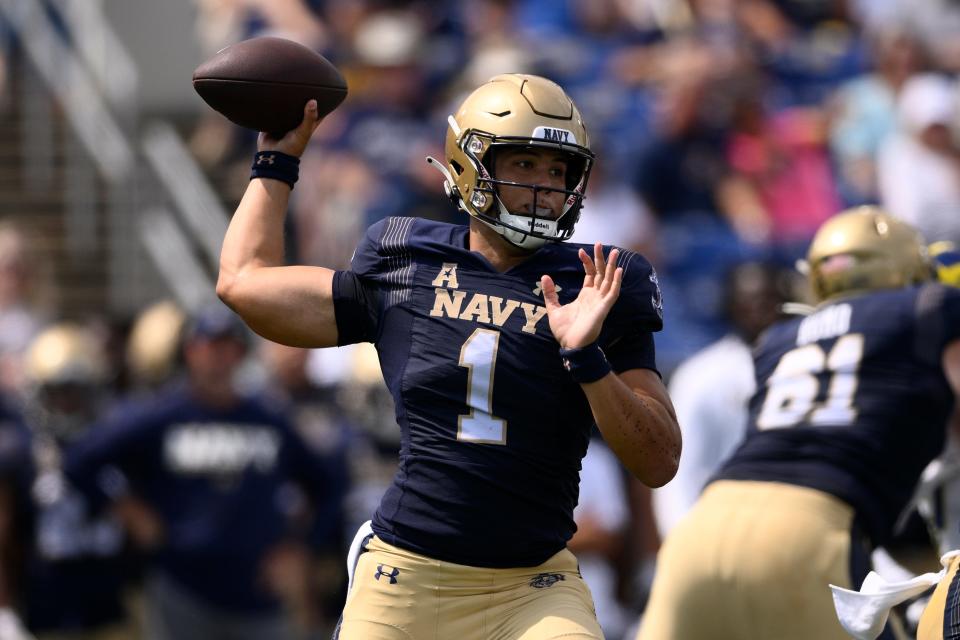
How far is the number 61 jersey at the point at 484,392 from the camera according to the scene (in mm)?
4023

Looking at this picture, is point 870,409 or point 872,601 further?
point 870,409

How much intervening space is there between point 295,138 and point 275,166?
4.0 inches

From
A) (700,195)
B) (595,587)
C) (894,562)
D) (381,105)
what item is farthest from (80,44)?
(894,562)

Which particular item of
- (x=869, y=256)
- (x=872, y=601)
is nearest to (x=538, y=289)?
(x=872, y=601)

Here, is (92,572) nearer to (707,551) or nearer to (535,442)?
(707,551)

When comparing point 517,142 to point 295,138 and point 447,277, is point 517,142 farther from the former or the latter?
point 295,138

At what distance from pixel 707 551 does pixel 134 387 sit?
566 centimetres

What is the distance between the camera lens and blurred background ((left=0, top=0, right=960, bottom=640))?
8453 millimetres

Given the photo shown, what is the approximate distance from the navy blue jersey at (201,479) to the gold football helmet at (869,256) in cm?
379

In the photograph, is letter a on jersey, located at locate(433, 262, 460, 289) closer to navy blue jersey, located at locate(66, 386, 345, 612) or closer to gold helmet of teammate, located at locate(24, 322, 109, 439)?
navy blue jersey, located at locate(66, 386, 345, 612)

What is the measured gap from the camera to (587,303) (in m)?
3.89

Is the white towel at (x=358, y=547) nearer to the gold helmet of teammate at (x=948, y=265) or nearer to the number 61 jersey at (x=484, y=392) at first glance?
the number 61 jersey at (x=484, y=392)

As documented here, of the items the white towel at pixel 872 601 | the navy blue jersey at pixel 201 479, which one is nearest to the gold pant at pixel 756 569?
the white towel at pixel 872 601

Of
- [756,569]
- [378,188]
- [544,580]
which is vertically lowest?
[756,569]
